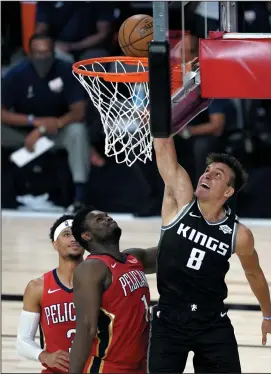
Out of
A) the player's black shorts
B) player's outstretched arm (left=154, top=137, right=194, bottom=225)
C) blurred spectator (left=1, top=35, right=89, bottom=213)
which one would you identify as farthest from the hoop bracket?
blurred spectator (left=1, top=35, right=89, bottom=213)

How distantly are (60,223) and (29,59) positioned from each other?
194 inches

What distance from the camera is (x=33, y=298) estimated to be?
553cm

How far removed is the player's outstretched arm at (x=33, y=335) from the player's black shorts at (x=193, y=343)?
49 cm

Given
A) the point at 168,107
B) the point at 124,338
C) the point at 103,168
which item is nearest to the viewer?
the point at 168,107

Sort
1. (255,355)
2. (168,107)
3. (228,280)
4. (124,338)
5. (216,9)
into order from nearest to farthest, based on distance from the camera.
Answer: (168,107) → (124,338) → (216,9) → (255,355) → (228,280)

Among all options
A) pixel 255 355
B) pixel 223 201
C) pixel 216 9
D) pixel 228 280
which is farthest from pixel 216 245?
pixel 228 280

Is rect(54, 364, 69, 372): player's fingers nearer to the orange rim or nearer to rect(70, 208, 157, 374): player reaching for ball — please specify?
rect(70, 208, 157, 374): player reaching for ball

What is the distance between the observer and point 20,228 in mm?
10438

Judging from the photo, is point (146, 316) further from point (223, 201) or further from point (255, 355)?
point (255, 355)

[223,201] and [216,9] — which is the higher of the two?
[216,9]

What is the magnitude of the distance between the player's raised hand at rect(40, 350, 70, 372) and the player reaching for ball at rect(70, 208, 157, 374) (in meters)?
0.19

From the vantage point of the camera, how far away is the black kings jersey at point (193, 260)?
5.14 meters

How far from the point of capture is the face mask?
10242 mm

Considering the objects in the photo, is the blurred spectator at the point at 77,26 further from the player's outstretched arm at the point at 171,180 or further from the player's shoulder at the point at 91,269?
the player's shoulder at the point at 91,269
